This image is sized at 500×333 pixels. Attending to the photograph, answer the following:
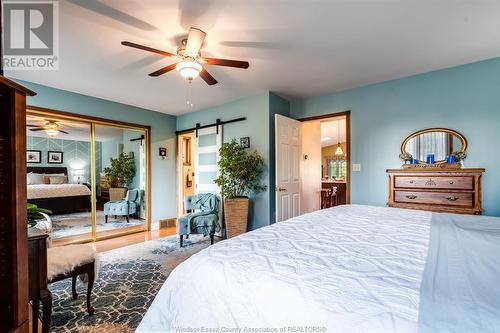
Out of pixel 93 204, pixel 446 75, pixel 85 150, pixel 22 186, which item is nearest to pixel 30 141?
pixel 85 150

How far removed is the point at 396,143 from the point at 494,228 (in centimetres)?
205

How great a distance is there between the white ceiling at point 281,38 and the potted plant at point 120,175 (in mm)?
1475

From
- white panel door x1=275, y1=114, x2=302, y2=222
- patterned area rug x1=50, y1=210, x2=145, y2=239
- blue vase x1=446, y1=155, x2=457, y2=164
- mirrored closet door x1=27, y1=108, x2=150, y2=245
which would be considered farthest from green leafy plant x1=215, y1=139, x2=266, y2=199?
blue vase x1=446, y1=155, x2=457, y2=164

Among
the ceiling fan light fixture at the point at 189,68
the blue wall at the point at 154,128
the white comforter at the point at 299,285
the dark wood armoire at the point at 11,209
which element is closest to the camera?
the white comforter at the point at 299,285

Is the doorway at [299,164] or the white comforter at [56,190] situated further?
the doorway at [299,164]

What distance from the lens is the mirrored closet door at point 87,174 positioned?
3.58 meters

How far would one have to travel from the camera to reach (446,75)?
9.75 feet

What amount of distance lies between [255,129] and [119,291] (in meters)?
2.89

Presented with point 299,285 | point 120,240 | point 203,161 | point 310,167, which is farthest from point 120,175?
point 299,285

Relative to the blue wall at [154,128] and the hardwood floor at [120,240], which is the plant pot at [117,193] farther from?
the hardwood floor at [120,240]

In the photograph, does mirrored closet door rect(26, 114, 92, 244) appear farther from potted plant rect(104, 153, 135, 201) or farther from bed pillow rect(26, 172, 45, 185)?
potted plant rect(104, 153, 135, 201)

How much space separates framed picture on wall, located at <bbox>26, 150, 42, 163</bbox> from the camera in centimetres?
343

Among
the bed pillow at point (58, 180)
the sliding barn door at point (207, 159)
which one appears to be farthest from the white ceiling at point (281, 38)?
the bed pillow at point (58, 180)

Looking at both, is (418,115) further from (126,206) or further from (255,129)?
(126,206)
